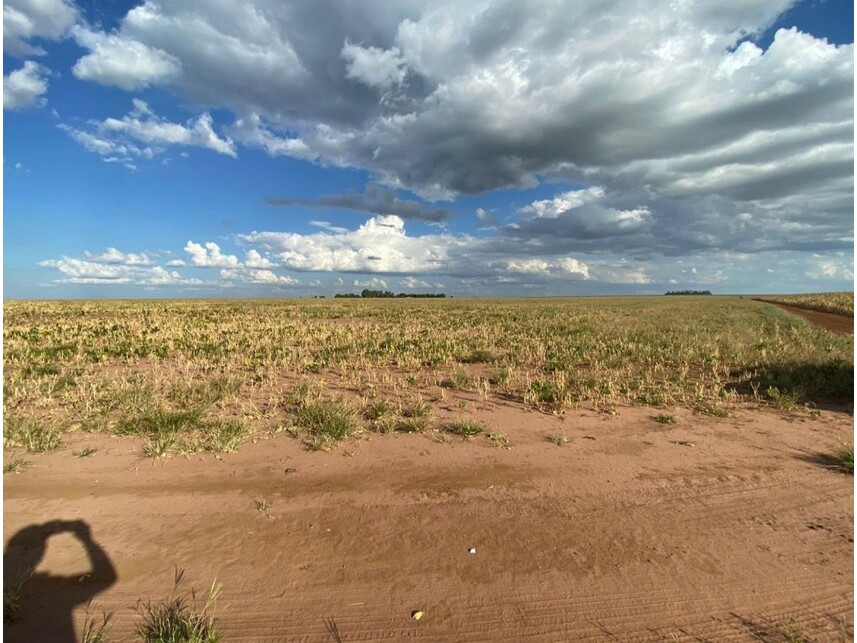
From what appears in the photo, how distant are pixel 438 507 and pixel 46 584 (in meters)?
Result: 3.32

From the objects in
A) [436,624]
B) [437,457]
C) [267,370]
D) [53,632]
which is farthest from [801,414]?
[267,370]

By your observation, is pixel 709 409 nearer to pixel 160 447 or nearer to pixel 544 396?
pixel 544 396

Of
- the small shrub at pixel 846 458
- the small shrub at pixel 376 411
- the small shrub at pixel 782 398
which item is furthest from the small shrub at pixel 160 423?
the small shrub at pixel 782 398

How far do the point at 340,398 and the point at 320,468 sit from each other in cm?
314

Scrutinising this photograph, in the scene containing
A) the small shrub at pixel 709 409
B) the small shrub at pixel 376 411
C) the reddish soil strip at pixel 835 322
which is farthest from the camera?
the reddish soil strip at pixel 835 322

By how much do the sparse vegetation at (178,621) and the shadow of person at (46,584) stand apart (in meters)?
0.46

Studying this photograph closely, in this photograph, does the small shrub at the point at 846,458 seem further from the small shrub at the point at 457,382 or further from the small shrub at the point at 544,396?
the small shrub at the point at 457,382

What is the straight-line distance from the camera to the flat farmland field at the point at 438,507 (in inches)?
131

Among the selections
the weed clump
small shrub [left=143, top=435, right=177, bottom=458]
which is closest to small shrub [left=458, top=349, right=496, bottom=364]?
the weed clump

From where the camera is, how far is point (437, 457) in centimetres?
612

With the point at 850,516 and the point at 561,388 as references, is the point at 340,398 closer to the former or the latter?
the point at 561,388

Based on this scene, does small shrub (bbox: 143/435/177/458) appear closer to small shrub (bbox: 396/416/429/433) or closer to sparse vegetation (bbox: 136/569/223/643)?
sparse vegetation (bbox: 136/569/223/643)

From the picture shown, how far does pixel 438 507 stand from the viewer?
4812mm

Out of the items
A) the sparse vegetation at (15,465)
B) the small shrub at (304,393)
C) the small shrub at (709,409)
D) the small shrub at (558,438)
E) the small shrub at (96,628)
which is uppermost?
the small shrub at (304,393)
